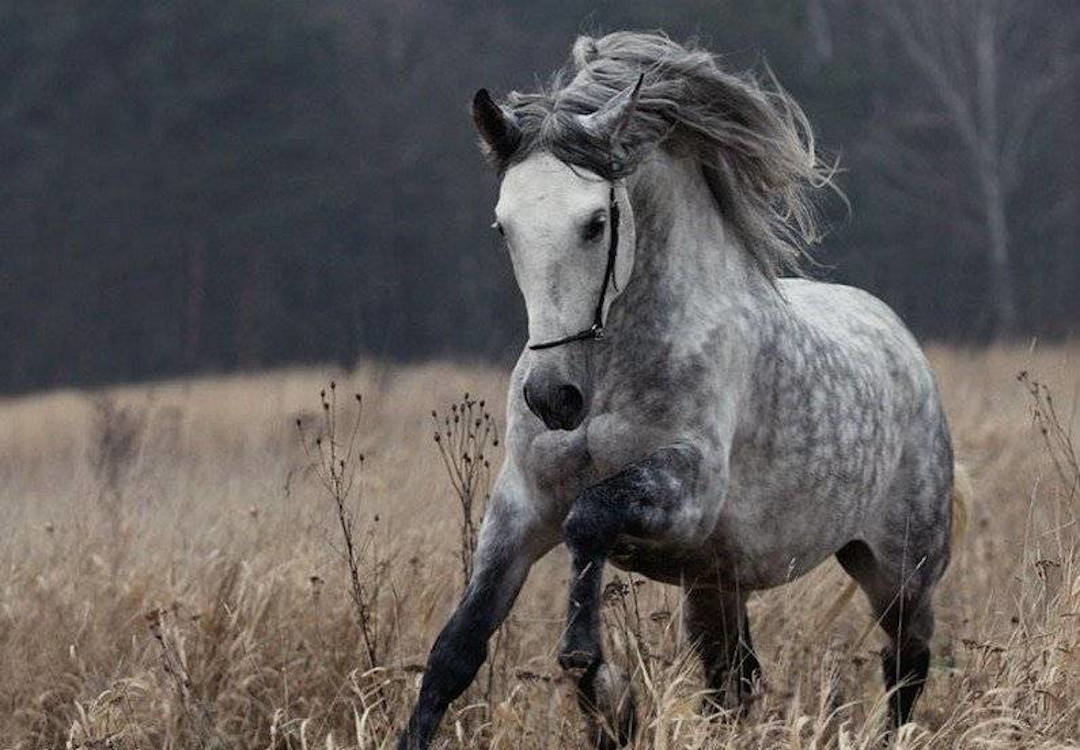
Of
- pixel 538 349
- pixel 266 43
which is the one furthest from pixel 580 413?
pixel 266 43

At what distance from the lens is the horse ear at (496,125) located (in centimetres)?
444

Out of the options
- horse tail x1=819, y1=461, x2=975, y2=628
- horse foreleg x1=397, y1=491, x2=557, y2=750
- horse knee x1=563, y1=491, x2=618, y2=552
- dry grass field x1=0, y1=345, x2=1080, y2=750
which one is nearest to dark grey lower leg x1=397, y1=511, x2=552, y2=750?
horse foreleg x1=397, y1=491, x2=557, y2=750

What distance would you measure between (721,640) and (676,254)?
5.11ft

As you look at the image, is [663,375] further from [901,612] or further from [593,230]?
[901,612]

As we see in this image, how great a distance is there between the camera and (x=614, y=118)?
4.48 metres

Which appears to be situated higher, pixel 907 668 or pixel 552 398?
pixel 552 398

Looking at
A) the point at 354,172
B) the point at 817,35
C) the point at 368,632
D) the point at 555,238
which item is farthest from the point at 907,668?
the point at 817,35

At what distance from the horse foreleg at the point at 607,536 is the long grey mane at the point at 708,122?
0.74 meters

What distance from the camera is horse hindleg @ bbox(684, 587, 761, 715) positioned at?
18.7ft

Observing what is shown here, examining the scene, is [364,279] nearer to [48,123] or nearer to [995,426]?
[48,123]

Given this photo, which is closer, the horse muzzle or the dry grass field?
the horse muzzle

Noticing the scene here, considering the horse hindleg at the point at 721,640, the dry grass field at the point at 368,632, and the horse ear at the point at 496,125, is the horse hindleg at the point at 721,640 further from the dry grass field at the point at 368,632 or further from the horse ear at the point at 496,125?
the horse ear at the point at 496,125

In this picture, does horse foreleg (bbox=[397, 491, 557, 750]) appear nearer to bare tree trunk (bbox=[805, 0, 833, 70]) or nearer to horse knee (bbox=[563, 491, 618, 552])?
horse knee (bbox=[563, 491, 618, 552])

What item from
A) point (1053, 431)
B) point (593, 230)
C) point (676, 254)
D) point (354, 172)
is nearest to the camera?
point (593, 230)
